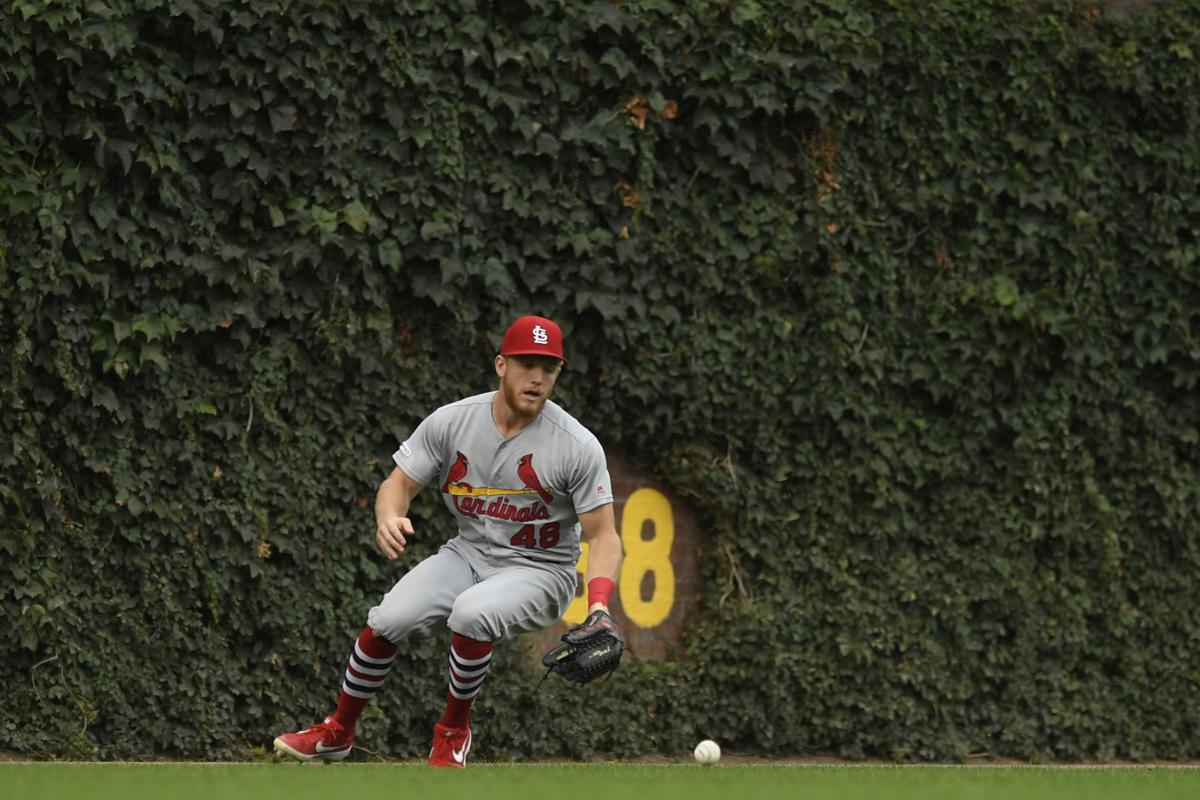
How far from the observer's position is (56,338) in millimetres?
10172

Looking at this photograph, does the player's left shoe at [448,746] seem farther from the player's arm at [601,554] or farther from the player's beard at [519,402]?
the player's beard at [519,402]

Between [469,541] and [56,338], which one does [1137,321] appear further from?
[56,338]

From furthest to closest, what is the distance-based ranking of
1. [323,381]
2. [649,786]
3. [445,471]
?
[323,381] < [445,471] < [649,786]

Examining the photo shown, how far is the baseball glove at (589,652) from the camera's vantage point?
7.60 meters

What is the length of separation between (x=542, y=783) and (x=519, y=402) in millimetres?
2054

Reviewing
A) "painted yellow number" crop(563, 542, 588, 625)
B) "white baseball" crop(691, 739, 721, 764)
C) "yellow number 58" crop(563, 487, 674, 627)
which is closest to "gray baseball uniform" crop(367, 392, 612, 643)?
"white baseball" crop(691, 739, 721, 764)

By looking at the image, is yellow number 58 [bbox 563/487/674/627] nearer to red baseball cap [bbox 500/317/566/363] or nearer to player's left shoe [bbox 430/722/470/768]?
player's left shoe [bbox 430/722/470/768]

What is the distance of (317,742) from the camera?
27.2 ft

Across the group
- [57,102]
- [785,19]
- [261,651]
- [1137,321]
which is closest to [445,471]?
[261,651]

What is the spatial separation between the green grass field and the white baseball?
8.56 feet

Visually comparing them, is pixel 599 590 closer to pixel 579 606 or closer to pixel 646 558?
pixel 579 606

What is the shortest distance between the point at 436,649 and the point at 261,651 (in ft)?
3.65

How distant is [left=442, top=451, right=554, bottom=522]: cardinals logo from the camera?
26.8 ft

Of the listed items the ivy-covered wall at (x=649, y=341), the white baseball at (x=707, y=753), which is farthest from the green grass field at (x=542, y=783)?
the ivy-covered wall at (x=649, y=341)
